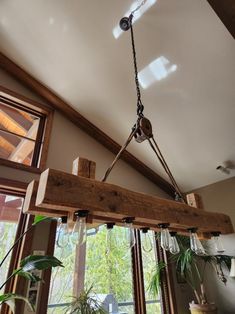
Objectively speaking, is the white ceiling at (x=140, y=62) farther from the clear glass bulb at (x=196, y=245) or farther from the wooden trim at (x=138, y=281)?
the clear glass bulb at (x=196, y=245)

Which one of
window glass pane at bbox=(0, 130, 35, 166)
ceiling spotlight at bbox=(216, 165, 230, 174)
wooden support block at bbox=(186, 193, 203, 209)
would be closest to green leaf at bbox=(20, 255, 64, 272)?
wooden support block at bbox=(186, 193, 203, 209)

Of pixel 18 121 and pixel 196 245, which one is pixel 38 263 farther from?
pixel 18 121

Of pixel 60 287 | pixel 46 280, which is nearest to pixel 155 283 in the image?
pixel 60 287

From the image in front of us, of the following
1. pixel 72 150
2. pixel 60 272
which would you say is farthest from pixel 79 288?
pixel 72 150

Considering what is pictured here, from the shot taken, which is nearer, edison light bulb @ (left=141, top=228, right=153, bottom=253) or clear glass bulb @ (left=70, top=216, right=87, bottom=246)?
clear glass bulb @ (left=70, top=216, right=87, bottom=246)

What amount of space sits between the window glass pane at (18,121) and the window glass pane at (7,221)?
85cm

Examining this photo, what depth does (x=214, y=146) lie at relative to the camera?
325cm

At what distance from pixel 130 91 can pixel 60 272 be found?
2.32 metres

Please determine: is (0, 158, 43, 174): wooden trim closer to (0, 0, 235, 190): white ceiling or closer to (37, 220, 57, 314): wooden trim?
(37, 220, 57, 314): wooden trim

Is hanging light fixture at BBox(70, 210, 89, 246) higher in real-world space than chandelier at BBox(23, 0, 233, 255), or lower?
lower

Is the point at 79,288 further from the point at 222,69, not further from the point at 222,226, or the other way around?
the point at 222,69

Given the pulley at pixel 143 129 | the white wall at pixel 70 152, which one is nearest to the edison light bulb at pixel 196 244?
the pulley at pixel 143 129

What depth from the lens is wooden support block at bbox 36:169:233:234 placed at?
2.84 ft

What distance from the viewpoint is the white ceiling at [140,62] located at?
2305 mm
